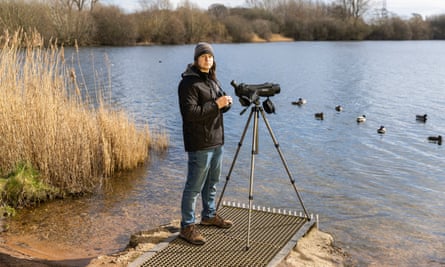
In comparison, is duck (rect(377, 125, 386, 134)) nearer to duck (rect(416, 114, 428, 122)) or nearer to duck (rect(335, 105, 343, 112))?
duck (rect(416, 114, 428, 122))

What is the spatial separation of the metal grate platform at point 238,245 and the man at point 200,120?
6.9 inches

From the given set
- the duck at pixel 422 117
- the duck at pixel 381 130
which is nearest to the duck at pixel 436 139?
the duck at pixel 381 130

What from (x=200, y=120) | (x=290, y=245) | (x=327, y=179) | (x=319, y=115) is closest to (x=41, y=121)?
(x=200, y=120)

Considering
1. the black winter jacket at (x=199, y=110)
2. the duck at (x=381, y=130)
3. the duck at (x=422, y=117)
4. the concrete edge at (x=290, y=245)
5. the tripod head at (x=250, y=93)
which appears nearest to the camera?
the black winter jacket at (x=199, y=110)

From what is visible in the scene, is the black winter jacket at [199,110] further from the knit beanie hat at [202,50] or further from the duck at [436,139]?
the duck at [436,139]

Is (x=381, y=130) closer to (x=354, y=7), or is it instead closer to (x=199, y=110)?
(x=199, y=110)

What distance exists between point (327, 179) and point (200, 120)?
17.5 feet

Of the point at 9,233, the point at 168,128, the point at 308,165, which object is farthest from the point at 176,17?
the point at 9,233

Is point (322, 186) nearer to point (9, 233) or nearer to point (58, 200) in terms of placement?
point (58, 200)

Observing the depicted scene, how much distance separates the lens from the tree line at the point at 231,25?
49250 millimetres

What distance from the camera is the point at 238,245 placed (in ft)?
15.6

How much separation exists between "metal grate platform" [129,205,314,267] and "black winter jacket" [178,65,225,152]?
1.00m

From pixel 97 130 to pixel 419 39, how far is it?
67208 millimetres

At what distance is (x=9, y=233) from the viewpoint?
5.62m
